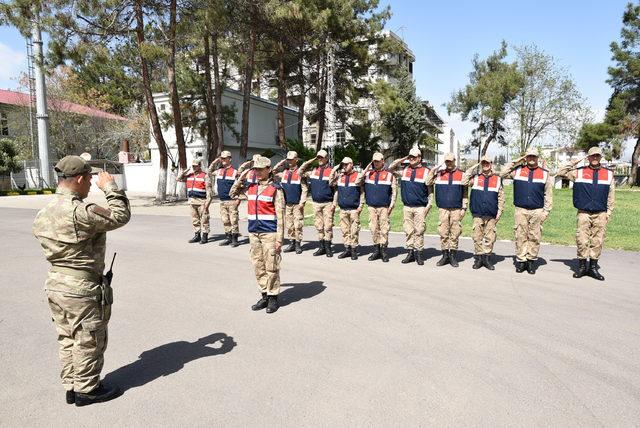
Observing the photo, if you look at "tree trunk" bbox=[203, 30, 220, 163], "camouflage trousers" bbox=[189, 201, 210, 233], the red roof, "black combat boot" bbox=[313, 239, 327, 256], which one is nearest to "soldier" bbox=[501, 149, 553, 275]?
"black combat boot" bbox=[313, 239, 327, 256]

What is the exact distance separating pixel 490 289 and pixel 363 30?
2335cm

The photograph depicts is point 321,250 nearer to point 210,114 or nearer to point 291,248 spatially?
point 291,248

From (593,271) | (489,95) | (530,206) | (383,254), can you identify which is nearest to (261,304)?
(383,254)

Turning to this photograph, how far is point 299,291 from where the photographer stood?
6910 millimetres

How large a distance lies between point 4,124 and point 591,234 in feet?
170

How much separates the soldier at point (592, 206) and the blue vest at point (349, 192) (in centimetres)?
373

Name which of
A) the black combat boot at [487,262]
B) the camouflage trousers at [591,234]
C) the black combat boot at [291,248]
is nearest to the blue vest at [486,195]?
the black combat boot at [487,262]

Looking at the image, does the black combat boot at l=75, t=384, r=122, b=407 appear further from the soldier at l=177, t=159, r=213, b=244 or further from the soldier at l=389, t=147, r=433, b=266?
the soldier at l=177, t=159, r=213, b=244

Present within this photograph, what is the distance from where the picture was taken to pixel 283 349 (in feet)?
15.3

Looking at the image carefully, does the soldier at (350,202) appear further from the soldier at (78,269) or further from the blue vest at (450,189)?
the soldier at (78,269)

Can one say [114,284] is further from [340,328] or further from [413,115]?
[413,115]

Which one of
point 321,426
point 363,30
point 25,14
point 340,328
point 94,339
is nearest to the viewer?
point 321,426

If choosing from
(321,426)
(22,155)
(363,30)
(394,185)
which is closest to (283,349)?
(321,426)

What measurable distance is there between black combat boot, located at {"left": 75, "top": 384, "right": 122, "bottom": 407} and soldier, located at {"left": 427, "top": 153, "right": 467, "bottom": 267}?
6.27 metres
